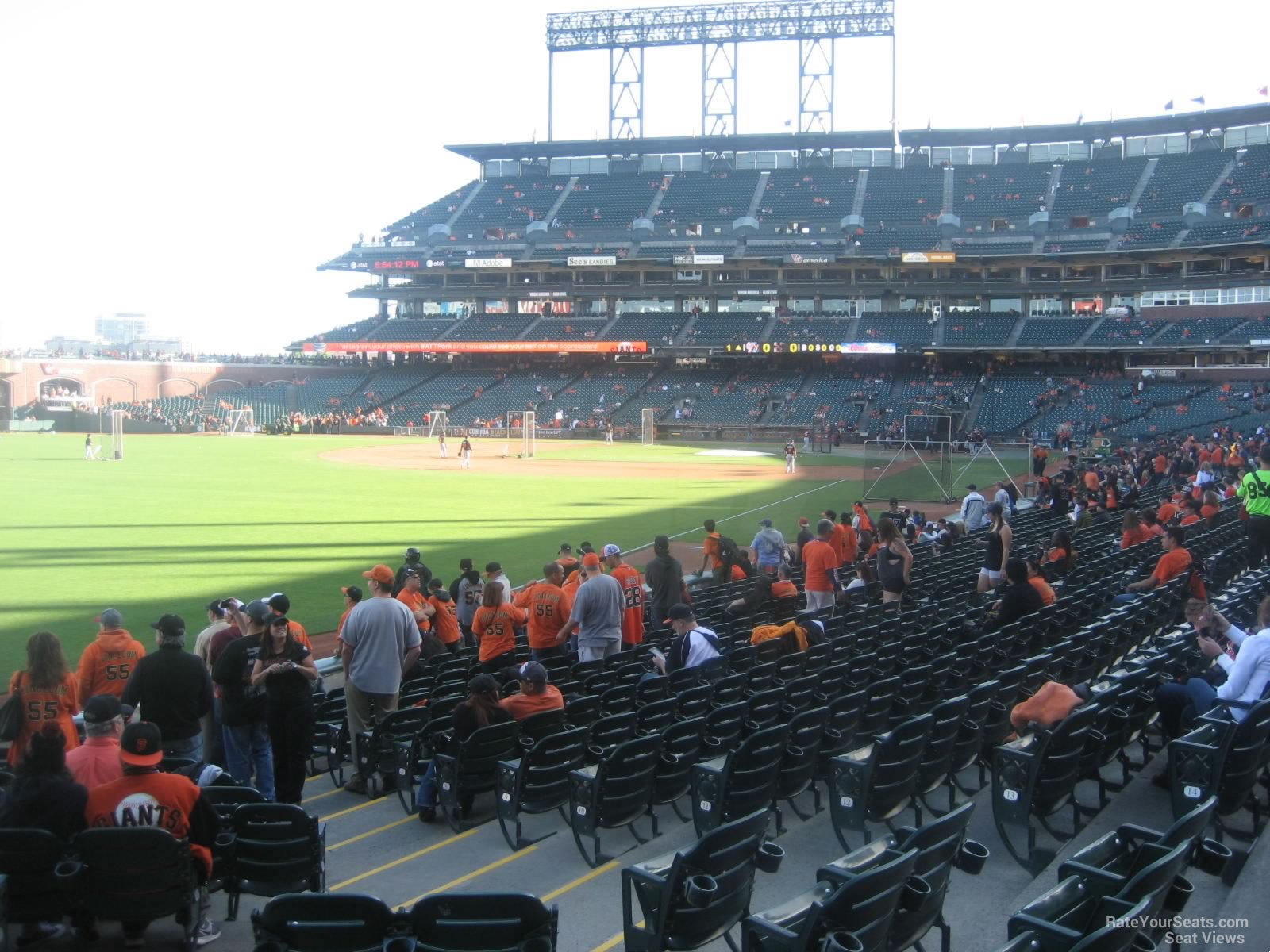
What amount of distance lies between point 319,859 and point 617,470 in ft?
138

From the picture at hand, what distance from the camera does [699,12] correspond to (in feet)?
257

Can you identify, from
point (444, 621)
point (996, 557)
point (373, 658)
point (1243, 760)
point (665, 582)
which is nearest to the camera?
point (1243, 760)

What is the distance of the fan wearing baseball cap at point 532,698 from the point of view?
27.3 ft

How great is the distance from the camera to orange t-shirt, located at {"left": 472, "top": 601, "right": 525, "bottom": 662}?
35.8 feet

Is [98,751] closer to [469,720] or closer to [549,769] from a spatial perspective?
[469,720]

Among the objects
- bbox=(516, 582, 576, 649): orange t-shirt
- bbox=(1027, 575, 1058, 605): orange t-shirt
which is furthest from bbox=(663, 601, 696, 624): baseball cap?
bbox=(1027, 575, 1058, 605): orange t-shirt

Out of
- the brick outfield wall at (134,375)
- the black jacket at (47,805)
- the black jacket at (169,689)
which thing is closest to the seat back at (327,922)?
the black jacket at (47,805)

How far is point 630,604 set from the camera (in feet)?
42.5

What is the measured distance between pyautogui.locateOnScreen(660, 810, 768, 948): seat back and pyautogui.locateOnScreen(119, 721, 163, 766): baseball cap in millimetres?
2768

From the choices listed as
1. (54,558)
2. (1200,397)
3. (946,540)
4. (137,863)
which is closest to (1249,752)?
(137,863)

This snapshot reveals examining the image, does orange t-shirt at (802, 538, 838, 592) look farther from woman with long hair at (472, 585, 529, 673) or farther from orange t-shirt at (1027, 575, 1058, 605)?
woman with long hair at (472, 585, 529, 673)

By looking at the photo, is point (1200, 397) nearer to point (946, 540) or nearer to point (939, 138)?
point (939, 138)

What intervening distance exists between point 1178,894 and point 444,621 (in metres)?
9.24

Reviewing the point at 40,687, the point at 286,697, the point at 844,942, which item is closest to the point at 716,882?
the point at 844,942
